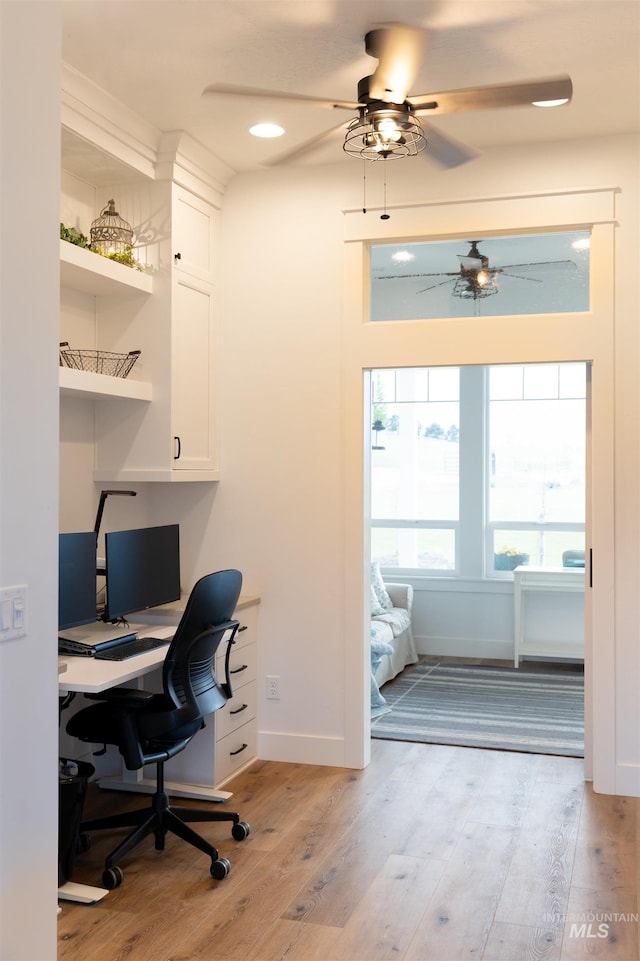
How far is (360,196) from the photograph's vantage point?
4293 millimetres

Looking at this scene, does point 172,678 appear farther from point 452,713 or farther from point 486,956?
point 452,713

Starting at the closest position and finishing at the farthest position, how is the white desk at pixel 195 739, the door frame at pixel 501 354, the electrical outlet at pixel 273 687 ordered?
the white desk at pixel 195 739, the door frame at pixel 501 354, the electrical outlet at pixel 273 687

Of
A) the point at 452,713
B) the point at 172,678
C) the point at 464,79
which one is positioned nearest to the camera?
the point at 172,678

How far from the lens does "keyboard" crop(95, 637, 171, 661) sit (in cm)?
331

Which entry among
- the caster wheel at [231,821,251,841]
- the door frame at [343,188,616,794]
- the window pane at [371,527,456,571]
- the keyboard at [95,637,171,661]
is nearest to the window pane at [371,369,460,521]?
the window pane at [371,527,456,571]

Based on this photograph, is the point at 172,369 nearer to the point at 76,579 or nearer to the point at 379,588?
the point at 76,579

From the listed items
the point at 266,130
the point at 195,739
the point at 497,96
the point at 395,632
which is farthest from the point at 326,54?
the point at 395,632

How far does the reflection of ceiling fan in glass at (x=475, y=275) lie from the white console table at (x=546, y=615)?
2.91 meters

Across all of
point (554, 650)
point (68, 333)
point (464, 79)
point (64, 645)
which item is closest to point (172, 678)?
point (64, 645)

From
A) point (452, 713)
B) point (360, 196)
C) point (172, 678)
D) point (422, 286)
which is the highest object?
point (360, 196)

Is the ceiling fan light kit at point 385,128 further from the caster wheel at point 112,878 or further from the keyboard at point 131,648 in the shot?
the caster wheel at point 112,878

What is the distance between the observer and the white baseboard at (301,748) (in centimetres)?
432

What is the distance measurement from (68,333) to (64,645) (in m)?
1.42

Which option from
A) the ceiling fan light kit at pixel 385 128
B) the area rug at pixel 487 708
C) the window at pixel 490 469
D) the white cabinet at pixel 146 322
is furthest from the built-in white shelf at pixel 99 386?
the window at pixel 490 469
